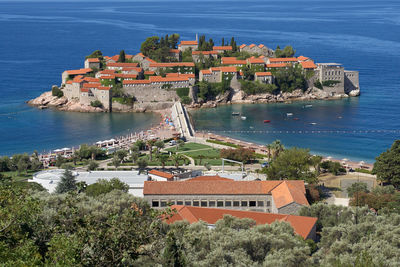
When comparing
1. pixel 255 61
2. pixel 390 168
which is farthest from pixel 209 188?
pixel 255 61

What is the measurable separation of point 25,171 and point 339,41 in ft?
351

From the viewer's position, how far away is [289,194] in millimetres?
34688

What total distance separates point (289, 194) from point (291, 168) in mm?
6198

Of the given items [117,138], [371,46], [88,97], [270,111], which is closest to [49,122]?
[88,97]

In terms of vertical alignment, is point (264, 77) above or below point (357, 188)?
above

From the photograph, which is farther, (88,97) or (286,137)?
(88,97)

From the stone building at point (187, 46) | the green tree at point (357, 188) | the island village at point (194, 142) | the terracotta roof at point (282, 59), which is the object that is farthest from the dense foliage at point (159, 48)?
the green tree at point (357, 188)

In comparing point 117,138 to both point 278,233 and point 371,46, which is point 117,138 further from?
point 371,46

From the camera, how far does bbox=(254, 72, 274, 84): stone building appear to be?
264 ft

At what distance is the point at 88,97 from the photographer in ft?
247

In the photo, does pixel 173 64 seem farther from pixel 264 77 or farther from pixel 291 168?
pixel 291 168

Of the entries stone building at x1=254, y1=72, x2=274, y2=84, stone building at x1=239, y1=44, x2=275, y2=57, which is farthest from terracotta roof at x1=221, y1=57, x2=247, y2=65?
stone building at x1=239, y1=44, x2=275, y2=57

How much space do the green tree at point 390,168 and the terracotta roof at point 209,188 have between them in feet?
30.5

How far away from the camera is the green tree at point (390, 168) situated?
40969 millimetres
